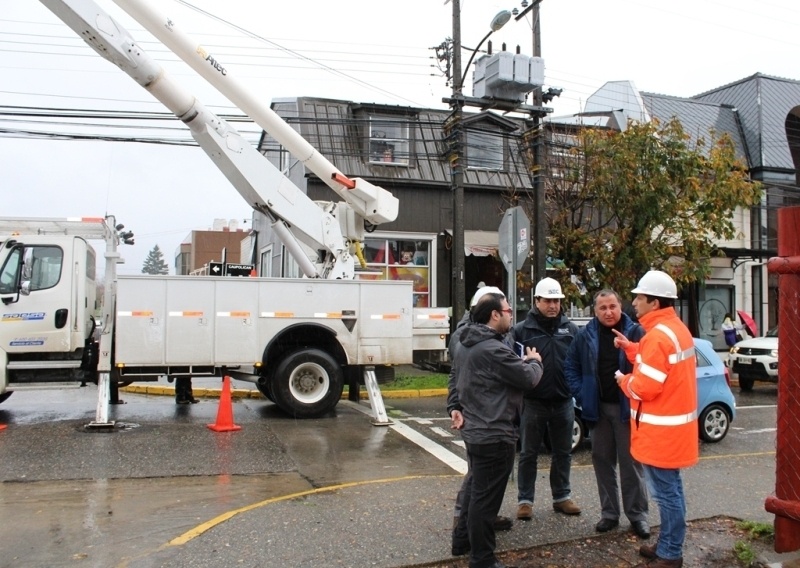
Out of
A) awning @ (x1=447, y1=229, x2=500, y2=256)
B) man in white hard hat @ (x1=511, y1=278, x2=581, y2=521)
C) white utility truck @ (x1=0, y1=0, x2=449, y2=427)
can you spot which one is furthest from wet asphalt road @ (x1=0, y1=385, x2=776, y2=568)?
awning @ (x1=447, y1=229, x2=500, y2=256)

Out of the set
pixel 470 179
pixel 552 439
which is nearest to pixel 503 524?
pixel 552 439

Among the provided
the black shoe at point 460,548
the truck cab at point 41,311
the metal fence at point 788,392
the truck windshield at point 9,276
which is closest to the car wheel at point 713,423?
the metal fence at point 788,392

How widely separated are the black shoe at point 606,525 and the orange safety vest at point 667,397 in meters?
0.93

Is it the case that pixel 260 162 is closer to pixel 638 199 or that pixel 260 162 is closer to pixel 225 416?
pixel 225 416

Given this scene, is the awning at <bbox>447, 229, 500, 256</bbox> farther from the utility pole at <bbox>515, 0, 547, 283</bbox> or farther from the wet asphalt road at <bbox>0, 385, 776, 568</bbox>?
the wet asphalt road at <bbox>0, 385, 776, 568</bbox>

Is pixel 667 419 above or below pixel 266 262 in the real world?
below

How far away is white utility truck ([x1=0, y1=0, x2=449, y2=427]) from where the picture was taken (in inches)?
383

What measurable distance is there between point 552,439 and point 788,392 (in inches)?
72.7

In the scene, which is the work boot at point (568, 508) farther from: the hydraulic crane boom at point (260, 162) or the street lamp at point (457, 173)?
the street lamp at point (457, 173)

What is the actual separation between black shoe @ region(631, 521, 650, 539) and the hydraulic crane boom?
24.8 feet

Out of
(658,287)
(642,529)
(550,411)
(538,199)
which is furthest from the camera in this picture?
(538,199)

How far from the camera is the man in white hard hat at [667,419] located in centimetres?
433

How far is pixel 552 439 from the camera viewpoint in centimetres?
565

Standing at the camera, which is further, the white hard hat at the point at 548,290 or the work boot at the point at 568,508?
the white hard hat at the point at 548,290
